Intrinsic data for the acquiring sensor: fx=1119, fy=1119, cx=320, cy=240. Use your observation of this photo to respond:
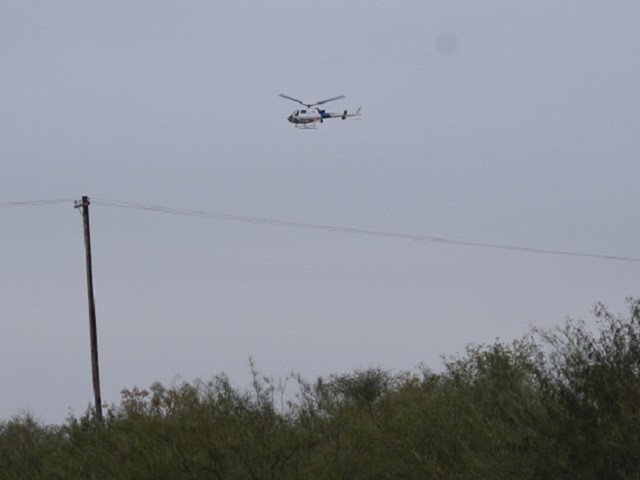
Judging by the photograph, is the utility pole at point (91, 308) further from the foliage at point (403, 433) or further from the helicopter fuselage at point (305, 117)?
the helicopter fuselage at point (305, 117)

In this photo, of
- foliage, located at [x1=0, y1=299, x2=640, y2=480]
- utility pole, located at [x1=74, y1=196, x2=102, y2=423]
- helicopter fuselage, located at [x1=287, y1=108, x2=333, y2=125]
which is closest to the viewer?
foliage, located at [x1=0, y1=299, x2=640, y2=480]

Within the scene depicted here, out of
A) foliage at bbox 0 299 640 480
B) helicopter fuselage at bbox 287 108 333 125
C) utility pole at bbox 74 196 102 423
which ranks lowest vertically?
foliage at bbox 0 299 640 480

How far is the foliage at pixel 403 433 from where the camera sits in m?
23.1

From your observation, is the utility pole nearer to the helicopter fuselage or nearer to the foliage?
the foliage

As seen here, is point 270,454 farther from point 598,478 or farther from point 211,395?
point 598,478

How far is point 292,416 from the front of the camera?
107 ft

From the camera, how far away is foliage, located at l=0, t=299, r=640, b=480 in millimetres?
23094

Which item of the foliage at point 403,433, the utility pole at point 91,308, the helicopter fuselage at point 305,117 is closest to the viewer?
the foliage at point 403,433

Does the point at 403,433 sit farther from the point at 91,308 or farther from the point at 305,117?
the point at 305,117

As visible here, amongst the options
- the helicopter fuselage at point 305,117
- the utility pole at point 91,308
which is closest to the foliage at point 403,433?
the utility pole at point 91,308

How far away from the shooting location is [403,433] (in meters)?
30.3

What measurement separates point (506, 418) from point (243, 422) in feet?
23.2

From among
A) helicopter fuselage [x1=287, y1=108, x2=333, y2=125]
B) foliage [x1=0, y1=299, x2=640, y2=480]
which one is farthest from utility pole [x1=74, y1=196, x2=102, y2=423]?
helicopter fuselage [x1=287, y1=108, x2=333, y2=125]

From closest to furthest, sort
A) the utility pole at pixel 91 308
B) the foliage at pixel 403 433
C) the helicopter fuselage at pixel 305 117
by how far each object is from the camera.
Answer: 1. the foliage at pixel 403 433
2. the utility pole at pixel 91 308
3. the helicopter fuselage at pixel 305 117
